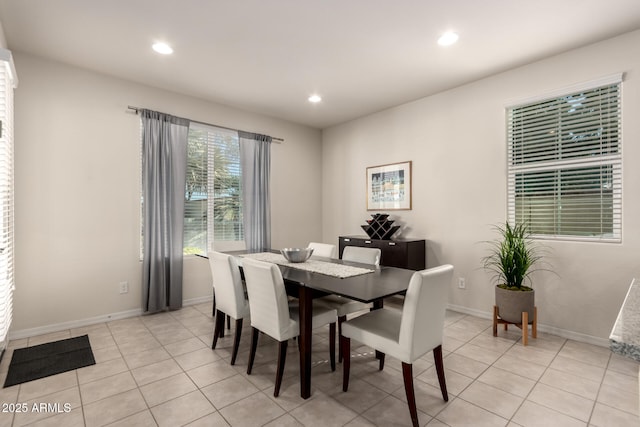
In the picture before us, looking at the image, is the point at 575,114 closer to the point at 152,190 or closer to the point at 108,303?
the point at 152,190

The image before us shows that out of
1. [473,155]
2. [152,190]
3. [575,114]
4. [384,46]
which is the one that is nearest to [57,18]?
[152,190]

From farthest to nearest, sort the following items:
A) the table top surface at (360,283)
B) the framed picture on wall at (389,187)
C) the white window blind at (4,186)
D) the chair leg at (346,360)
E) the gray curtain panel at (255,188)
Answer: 1. the gray curtain panel at (255,188)
2. the framed picture on wall at (389,187)
3. the white window blind at (4,186)
4. the chair leg at (346,360)
5. the table top surface at (360,283)

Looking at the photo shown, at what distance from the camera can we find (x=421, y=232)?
13.7 feet

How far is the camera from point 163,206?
12.3 feet

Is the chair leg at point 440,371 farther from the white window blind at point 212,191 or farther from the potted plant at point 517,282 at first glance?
the white window blind at point 212,191

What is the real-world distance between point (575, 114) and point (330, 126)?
342 cm

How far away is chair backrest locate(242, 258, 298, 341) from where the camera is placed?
2.02 meters

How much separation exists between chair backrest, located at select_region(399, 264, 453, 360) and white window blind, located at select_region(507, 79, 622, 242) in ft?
6.41

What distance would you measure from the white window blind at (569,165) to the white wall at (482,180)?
0.09 meters

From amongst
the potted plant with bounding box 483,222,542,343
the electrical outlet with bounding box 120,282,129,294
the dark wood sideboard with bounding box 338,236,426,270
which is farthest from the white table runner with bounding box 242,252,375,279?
the electrical outlet with bounding box 120,282,129,294

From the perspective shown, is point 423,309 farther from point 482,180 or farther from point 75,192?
point 75,192

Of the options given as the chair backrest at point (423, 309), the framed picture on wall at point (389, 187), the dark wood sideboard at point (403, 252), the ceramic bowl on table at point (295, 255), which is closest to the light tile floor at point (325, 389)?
the chair backrest at point (423, 309)

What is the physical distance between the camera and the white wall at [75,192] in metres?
3.03

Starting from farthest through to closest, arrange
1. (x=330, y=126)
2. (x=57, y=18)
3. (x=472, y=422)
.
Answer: (x=330, y=126)
(x=57, y=18)
(x=472, y=422)
